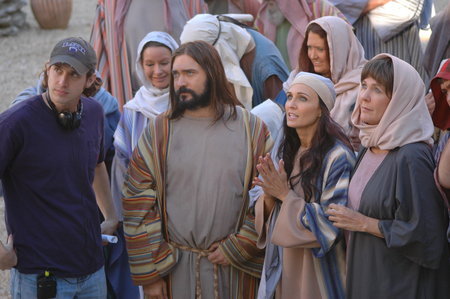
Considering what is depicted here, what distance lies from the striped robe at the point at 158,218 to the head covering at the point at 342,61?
713mm

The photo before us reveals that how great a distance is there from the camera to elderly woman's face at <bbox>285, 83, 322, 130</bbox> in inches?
146

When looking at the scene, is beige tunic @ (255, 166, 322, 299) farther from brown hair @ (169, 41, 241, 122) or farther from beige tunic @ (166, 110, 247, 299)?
brown hair @ (169, 41, 241, 122)

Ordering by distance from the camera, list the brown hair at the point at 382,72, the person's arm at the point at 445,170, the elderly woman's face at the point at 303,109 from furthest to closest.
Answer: the elderly woman's face at the point at 303,109 → the brown hair at the point at 382,72 → the person's arm at the point at 445,170

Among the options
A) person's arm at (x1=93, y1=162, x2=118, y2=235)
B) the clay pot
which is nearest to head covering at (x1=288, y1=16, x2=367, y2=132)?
person's arm at (x1=93, y1=162, x2=118, y2=235)

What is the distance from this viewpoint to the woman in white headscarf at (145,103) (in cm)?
462

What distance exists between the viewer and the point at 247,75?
208 inches

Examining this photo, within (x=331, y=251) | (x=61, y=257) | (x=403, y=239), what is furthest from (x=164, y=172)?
(x=403, y=239)

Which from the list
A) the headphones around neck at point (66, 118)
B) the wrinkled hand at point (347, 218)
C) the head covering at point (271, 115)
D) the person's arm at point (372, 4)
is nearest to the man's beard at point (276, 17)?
the person's arm at point (372, 4)

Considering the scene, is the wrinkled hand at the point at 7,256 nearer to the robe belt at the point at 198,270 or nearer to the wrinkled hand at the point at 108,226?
the wrinkled hand at the point at 108,226

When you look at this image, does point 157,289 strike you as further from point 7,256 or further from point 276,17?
point 276,17

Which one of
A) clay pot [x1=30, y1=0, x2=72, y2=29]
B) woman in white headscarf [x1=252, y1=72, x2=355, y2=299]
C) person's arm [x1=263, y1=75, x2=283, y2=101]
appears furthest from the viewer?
clay pot [x1=30, y1=0, x2=72, y2=29]

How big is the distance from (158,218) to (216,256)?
353mm

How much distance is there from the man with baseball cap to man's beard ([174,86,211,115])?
49 centimetres

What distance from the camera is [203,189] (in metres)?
3.87
